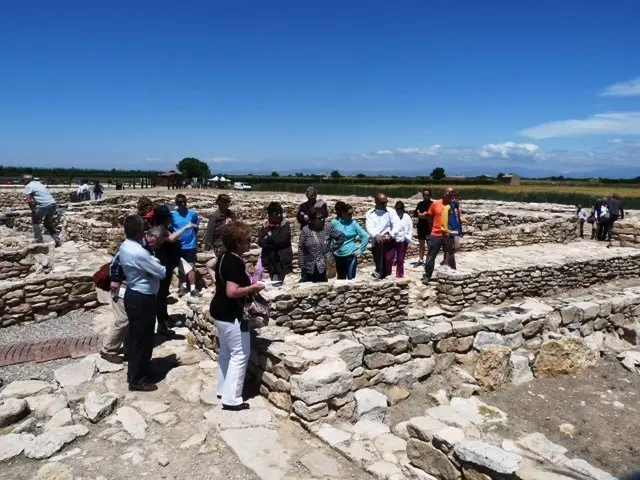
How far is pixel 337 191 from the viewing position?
4906 centimetres

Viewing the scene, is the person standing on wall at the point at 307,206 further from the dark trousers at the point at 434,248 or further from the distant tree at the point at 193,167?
the distant tree at the point at 193,167

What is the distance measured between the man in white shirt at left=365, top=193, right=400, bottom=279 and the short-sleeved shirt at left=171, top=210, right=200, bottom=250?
316 centimetres

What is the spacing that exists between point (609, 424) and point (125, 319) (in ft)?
20.0

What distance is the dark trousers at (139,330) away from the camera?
5078 mm

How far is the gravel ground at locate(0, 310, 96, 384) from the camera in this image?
19.5 ft

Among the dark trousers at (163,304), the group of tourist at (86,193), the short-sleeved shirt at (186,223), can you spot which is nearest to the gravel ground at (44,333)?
the dark trousers at (163,304)

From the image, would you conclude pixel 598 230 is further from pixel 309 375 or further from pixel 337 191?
pixel 337 191

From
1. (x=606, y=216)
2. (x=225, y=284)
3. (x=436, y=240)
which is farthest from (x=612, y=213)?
(x=225, y=284)

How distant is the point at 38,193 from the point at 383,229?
9032 mm

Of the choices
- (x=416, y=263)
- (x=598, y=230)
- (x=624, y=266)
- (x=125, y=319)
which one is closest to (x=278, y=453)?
(x=125, y=319)

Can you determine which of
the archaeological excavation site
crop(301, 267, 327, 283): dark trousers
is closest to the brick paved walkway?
the archaeological excavation site

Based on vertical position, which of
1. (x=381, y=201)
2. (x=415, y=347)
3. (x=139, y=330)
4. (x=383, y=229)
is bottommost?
(x=415, y=347)

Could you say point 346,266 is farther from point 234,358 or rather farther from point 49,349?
point 49,349

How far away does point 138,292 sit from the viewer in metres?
5.07
